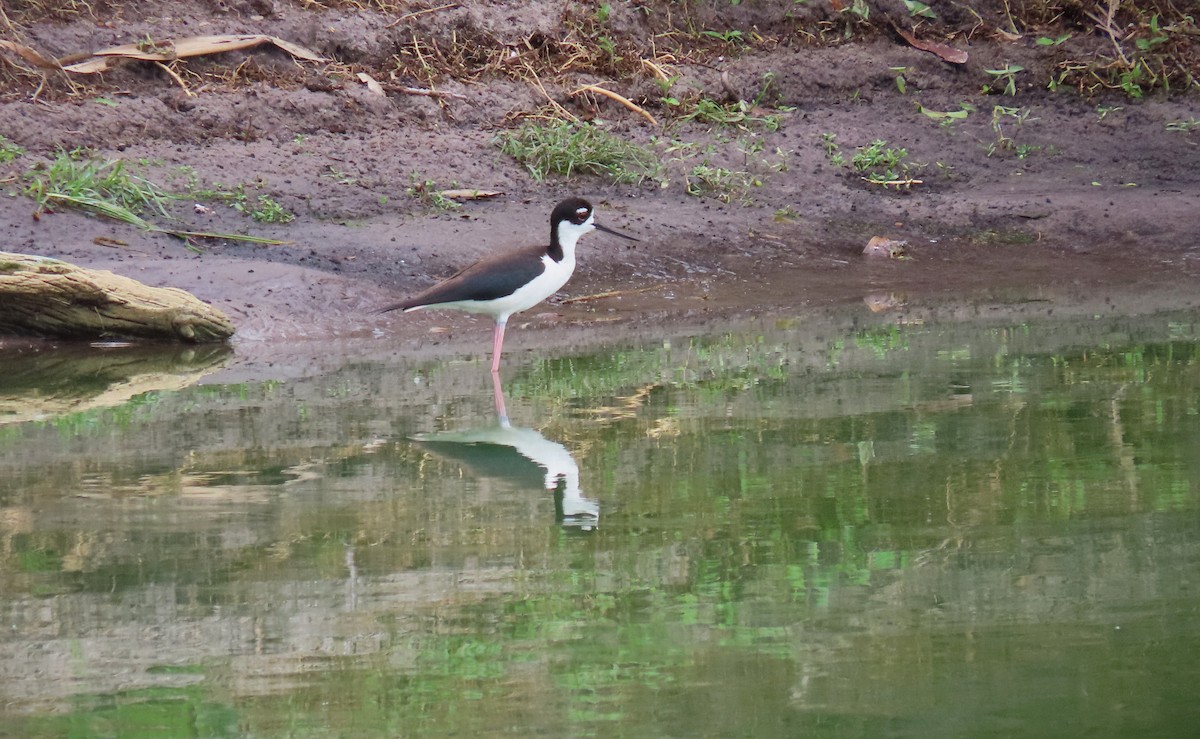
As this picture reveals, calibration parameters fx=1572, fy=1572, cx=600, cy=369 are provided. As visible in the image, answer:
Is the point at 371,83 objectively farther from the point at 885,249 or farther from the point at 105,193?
the point at 885,249

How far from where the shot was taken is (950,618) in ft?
12.6

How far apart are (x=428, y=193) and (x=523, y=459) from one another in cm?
612

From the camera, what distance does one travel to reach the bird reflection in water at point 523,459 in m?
5.10

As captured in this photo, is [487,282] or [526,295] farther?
[526,295]

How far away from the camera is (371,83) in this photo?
42.9 ft

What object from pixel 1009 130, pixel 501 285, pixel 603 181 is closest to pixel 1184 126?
pixel 1009 130

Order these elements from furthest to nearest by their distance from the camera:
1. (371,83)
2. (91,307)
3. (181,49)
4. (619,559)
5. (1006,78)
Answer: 1. (1006,78)
2. (371,83)
3. (181,49)
4. (91,307)
5. (619,559)

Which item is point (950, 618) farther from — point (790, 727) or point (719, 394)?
point (719, 394)

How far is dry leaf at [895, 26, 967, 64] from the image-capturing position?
14.7 meters

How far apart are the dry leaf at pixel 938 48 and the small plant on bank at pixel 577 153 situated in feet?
11.7

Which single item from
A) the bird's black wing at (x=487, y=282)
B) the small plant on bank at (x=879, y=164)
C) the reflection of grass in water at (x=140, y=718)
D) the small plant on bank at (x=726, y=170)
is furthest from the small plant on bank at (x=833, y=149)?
the reflection of grass in water at (x=140, y=718)

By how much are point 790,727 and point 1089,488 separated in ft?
7.75

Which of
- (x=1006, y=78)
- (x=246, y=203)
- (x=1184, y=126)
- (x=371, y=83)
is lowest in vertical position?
(x=246, y=203)

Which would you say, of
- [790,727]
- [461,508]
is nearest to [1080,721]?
[790,727]
